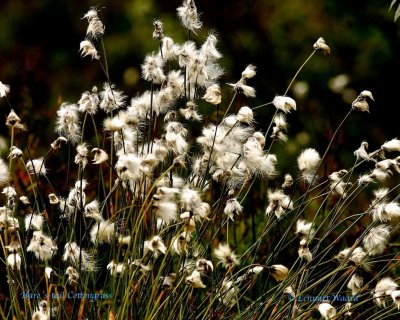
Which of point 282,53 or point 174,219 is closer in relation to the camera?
point 174,219

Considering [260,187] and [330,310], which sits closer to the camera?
[330,310]

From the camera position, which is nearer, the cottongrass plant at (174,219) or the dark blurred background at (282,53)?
the cottongrass plant at (174,219)

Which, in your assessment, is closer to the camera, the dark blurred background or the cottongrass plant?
the cottongrass plant

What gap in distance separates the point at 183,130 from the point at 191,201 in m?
0.49

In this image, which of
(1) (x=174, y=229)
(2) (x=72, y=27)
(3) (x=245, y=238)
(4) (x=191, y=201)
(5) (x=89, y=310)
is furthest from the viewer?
(2) (x=72, y=27)

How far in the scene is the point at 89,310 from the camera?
264 cm

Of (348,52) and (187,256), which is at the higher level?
(187,256)

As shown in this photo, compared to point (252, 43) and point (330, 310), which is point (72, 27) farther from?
point (330, 310)

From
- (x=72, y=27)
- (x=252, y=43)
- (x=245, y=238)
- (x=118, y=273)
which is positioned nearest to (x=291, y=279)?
(x=118, y=273)

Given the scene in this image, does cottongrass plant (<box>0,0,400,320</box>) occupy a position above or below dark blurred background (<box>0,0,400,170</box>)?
above

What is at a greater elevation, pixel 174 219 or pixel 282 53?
pixel 174 219

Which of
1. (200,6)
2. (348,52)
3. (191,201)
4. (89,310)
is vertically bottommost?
(348,52)

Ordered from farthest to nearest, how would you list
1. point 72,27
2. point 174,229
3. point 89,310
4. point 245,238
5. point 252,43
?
point 72,27 < point 252,43 < point 245,238 < point 174,229 < point 89,310

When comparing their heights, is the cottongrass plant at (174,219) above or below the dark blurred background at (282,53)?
above
